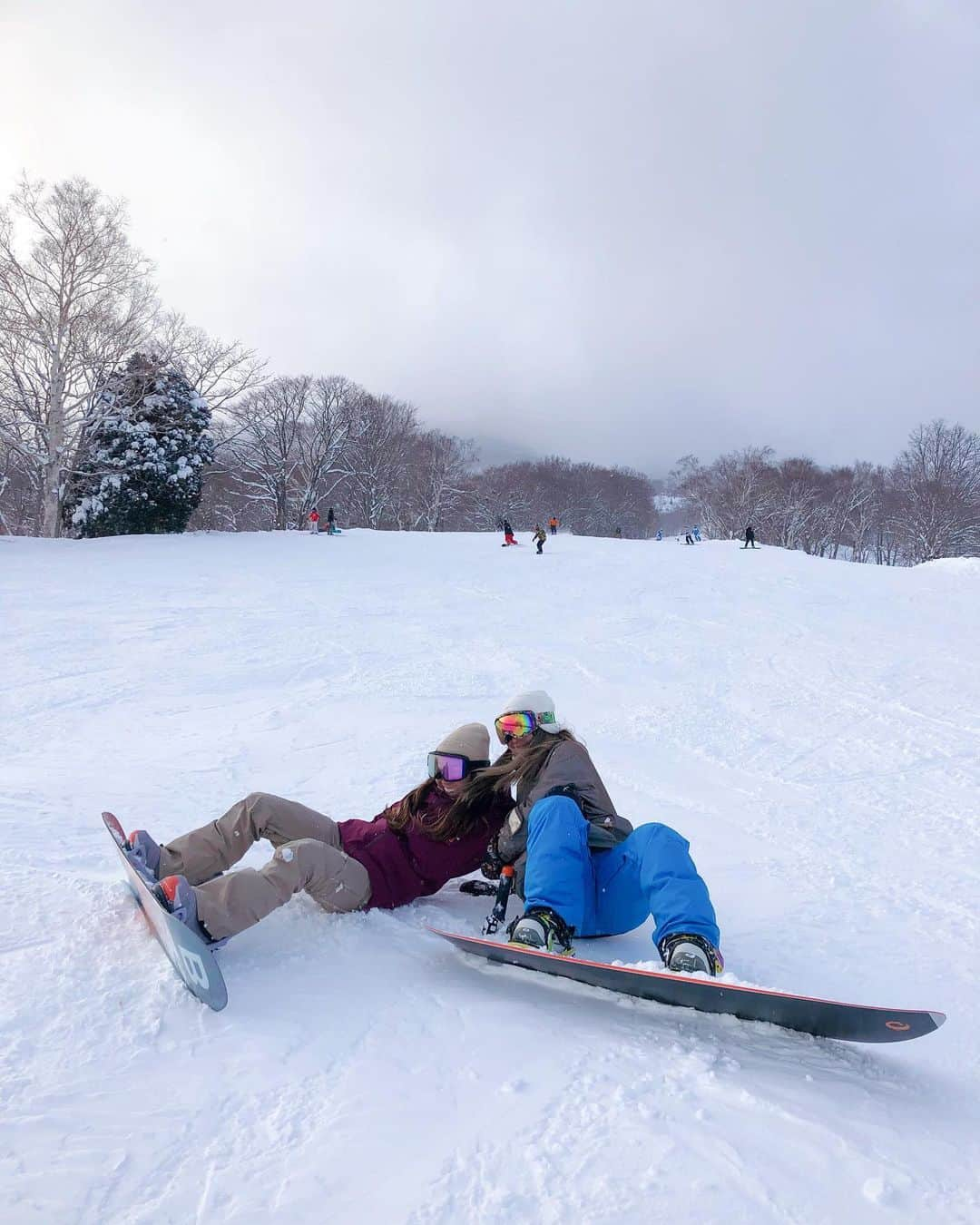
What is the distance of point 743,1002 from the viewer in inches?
101

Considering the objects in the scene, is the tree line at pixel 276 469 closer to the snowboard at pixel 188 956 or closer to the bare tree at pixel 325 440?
the bare tree at pixel 325 440

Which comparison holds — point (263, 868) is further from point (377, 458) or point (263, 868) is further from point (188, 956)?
point (377, 458)

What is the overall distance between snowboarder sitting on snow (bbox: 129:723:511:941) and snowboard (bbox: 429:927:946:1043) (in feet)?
2.41

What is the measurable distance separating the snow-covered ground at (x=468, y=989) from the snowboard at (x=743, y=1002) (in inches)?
3.3

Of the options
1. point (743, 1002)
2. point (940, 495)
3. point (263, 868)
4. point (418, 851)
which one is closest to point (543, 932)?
point (743, 1002)

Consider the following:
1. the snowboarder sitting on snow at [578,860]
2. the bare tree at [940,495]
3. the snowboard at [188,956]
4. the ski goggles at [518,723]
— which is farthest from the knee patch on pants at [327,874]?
the bare tree at [940,495]

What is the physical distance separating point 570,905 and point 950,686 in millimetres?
8427

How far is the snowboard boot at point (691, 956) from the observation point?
2.72 metres

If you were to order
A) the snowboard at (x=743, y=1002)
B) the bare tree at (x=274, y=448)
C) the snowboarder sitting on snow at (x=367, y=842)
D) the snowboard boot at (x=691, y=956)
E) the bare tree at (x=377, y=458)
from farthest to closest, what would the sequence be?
the bare tree at (x=377, y=458) → the bare tree at (x=274, y=448) → the snowboarder sitting on snow at (x=367, y=842) → the snowboard boot at (x=691, y=956) → the snowboard at (x=743, y=1002)

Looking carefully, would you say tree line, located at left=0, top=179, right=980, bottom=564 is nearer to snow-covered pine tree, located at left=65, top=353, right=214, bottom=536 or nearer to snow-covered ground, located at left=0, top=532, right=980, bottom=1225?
snow-covered pine tree, located at left=65, top=353, right=214, bottom=536

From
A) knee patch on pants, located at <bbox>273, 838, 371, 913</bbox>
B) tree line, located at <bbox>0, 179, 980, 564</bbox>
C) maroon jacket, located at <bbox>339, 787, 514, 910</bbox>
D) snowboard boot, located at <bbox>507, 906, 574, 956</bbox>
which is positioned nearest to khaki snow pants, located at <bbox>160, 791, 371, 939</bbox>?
knee patch on pants, located at <bbox>273, 838, 371, 913</bbox>

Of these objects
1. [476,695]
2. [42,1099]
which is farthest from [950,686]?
[42,1099]

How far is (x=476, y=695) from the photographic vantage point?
9.00m

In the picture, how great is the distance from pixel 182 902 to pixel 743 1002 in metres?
1.94
